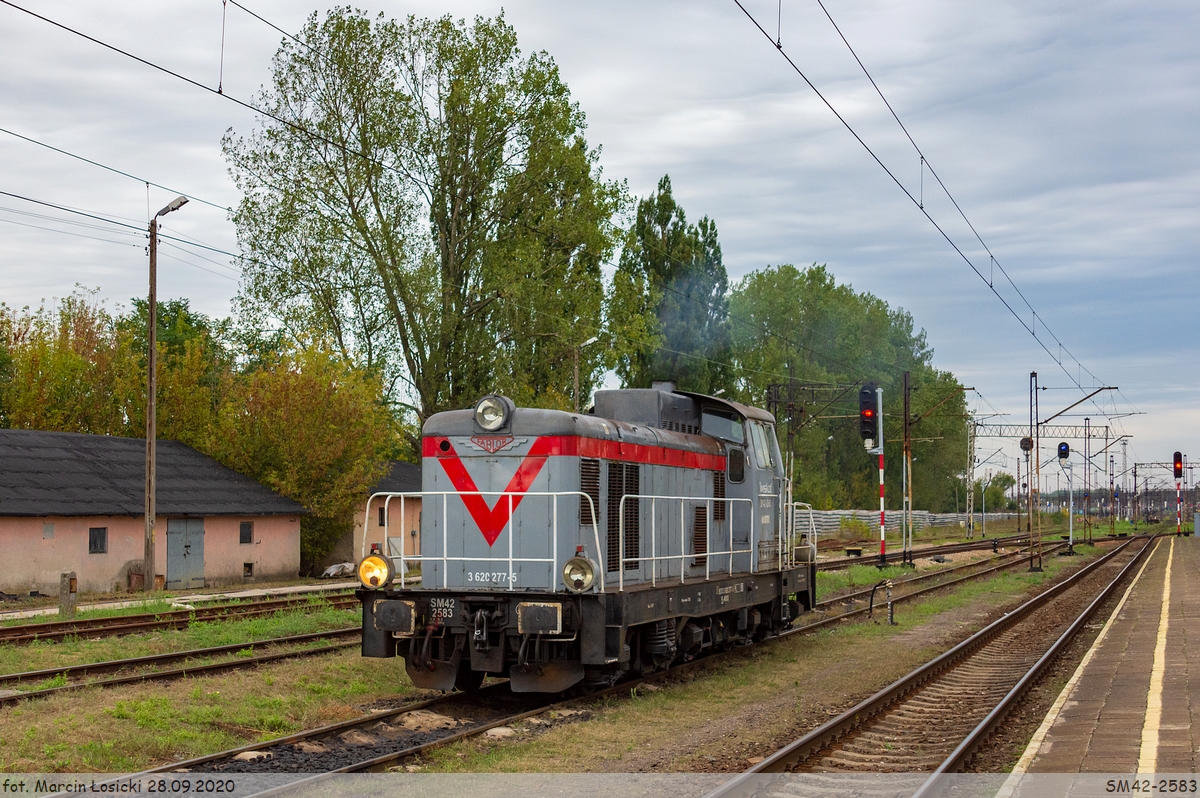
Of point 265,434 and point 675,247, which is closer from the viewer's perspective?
point 265,434

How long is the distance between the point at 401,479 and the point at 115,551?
16.1 metres

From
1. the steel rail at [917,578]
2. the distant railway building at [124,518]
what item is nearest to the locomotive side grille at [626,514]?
the steel rail at [917,578]

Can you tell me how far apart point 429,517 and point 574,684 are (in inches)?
99.4

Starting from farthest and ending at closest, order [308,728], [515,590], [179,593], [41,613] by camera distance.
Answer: [179,593] → [41,613] → [515,590] → [308,728]

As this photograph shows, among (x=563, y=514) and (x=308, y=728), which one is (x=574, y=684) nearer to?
(x=563, y=514)

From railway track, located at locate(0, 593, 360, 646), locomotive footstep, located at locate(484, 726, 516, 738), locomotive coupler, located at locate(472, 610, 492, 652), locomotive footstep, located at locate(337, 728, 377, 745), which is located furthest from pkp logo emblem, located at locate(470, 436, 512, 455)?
Result: railway track, located at locate(0, 593, 360, 646)

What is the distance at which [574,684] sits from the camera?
39.5 feet

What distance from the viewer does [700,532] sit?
14.9 m

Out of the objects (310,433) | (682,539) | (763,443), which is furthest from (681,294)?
(682,539)

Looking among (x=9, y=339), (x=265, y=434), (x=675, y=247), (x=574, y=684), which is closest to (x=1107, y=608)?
(x=574, y=684)

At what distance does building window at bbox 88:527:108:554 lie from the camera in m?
27.6

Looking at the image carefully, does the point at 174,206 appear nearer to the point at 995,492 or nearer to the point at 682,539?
the point at 682,539

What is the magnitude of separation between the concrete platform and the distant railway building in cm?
2292

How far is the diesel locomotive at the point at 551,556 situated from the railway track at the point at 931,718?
2.54m
